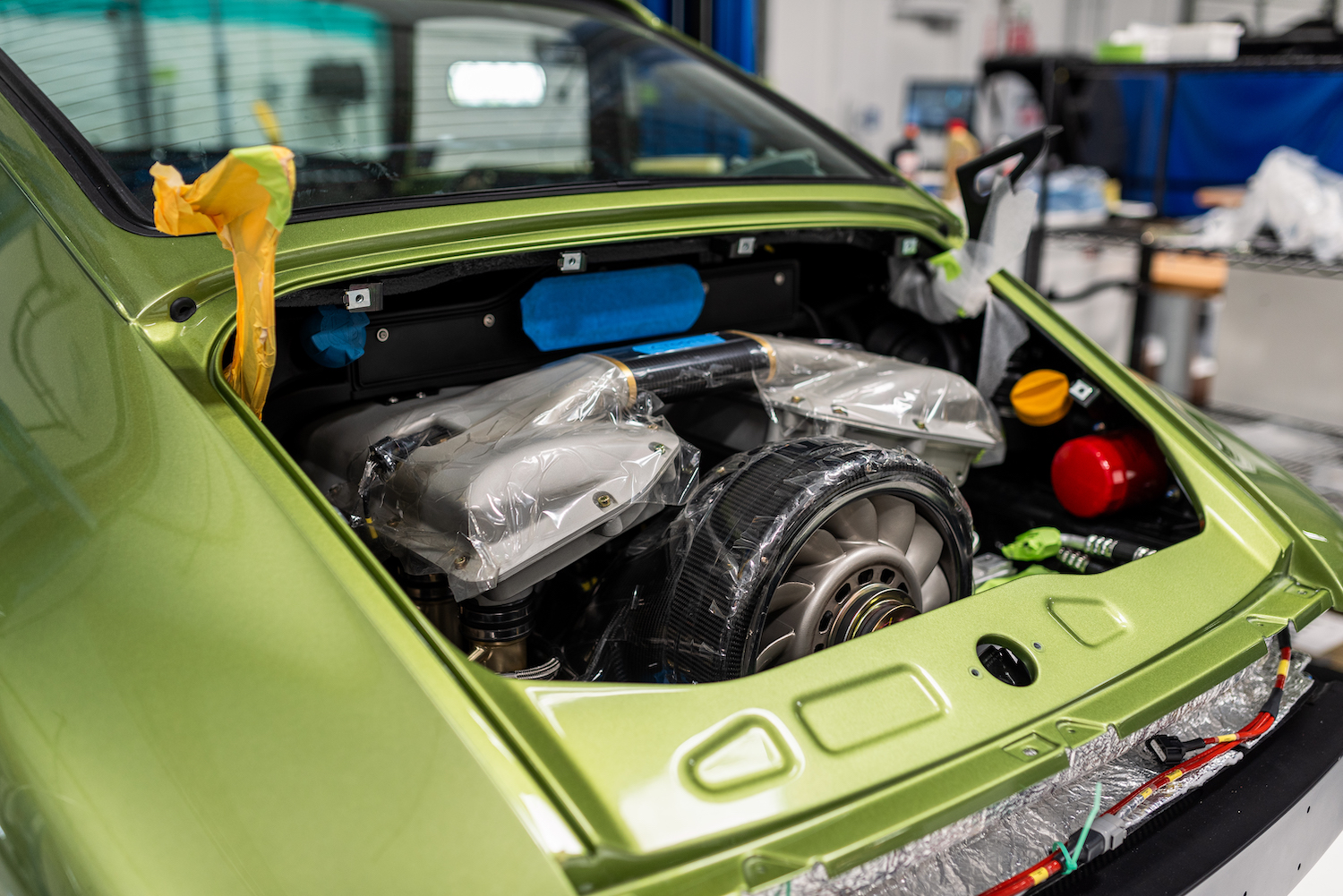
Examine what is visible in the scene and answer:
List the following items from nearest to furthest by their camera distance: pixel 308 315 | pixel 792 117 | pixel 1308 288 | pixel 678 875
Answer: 1. pixel 678 875
2. pixel 308 315
3. pixel 792 117
4. pixel 1308 288

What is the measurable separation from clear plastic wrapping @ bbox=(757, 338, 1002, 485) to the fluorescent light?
0.86 m

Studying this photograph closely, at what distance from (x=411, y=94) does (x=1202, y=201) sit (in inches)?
128

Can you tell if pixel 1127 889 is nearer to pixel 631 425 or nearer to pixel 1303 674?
pixel 1303 674

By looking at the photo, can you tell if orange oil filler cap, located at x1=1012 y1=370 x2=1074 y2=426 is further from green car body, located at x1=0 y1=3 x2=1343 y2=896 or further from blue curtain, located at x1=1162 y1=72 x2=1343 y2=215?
blue curtain, located at x1=1162 y1=72 x2=1343 y2=215

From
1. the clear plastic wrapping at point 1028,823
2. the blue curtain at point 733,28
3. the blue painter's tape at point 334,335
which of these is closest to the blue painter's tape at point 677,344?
the blue painter's tape at point 334,335

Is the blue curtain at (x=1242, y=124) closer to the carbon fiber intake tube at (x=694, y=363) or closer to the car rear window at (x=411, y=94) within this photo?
the car rear window at (x=411, y=94)

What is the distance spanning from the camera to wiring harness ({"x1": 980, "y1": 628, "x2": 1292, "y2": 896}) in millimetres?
953

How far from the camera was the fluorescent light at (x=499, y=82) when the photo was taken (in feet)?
6.45

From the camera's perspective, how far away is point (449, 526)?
1116 millimetres

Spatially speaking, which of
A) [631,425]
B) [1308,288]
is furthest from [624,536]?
[1308,288]

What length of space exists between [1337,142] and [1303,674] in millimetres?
2941

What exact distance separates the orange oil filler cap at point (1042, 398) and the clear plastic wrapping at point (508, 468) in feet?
2.23

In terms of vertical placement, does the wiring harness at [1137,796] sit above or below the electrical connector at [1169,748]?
below

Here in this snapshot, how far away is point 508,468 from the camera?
3.66 feet
